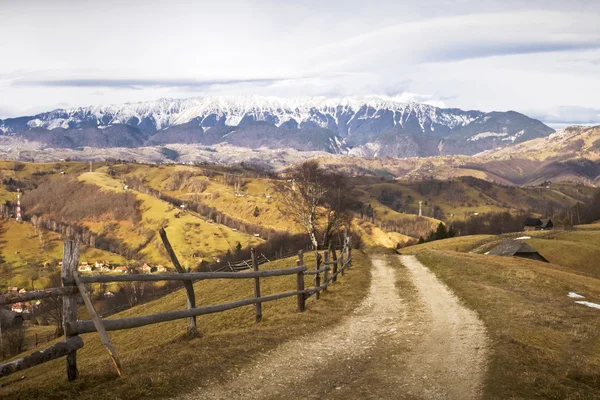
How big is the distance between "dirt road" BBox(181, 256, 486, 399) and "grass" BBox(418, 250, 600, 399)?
62 cm

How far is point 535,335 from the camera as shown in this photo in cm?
1596

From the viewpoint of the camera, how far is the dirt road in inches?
415

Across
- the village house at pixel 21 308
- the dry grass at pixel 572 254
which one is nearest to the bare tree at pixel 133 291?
the village house at pixel 21 308

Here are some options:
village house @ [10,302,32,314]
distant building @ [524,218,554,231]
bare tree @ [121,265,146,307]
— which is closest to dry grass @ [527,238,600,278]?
distant building @ [524,218,554,231]

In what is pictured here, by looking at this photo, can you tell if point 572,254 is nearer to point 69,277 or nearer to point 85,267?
point 69,277

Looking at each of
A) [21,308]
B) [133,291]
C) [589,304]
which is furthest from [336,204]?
[21,308]

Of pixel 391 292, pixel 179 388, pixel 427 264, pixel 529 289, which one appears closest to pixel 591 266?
pixel 427 264

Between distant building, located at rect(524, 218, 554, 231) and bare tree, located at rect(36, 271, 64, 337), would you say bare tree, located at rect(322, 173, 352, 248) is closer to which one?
bare tree, located at rect(36, 271, 64, 337)

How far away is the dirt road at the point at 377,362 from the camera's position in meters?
10.5

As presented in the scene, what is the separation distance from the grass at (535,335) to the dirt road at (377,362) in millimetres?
622

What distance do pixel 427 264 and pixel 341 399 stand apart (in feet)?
114

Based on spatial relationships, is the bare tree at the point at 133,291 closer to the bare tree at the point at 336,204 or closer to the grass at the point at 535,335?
the bare tree at the point at 336,204

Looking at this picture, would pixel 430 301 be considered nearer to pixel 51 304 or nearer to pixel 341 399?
pixel 341 399

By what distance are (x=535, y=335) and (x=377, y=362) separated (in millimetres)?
6621
